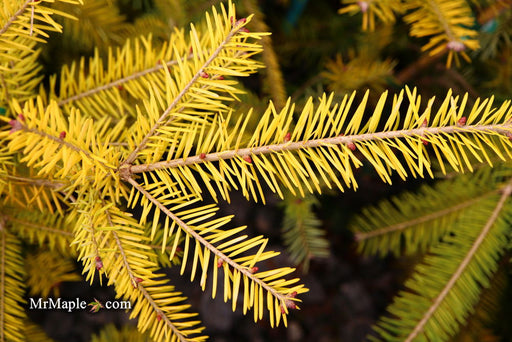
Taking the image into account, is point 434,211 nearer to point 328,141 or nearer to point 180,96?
point 328,141

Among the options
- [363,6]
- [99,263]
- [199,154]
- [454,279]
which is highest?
[363,6]

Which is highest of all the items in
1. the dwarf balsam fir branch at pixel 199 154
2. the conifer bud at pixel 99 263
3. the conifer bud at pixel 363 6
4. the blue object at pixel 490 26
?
the blue object at pixel 490 26

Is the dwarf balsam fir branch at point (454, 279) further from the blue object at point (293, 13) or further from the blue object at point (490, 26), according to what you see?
the blue object at point (293, 13)

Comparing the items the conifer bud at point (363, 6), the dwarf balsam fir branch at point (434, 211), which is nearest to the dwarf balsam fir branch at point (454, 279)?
the dwarf balsam fir branch at point (434, 211)

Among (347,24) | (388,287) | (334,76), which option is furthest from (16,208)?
(388,287)

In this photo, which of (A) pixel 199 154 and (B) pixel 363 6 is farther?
(B) pixel 363 6

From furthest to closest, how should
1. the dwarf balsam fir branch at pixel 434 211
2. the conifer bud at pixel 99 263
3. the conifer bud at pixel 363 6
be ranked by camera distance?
1. the dwarf balsam fir branch at pixel 434 211
2. the conifer bud at pixel 363 6
3. the conifer bud at pixel 99 263

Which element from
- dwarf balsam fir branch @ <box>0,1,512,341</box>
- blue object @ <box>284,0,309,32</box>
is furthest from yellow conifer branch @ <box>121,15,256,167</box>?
blue object @ <box>284,0,309,32</box>

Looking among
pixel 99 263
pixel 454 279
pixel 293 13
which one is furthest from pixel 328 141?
pixel 293 13

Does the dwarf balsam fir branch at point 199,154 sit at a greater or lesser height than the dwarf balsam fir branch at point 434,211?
greater

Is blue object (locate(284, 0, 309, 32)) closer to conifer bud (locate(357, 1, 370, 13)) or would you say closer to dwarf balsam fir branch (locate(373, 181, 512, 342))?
conifer bud (locate(357, 1, 370, 13))

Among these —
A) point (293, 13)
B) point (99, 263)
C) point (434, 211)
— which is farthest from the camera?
point (293, 13)
